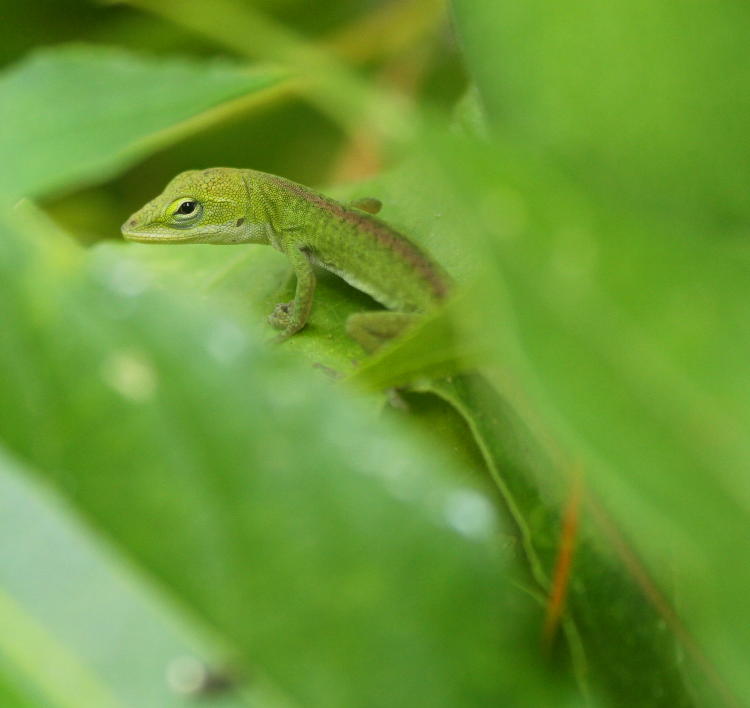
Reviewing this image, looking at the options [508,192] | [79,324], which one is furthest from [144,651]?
[508,192]

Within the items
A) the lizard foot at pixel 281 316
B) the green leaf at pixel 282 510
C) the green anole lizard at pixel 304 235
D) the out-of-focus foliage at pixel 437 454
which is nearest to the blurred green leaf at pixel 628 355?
the out-of-focus foliage at pixel 437 454

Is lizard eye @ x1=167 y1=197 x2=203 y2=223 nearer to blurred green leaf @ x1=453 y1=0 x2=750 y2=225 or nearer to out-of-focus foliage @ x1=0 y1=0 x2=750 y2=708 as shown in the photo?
out-of-focus foliage @ x1=0 y1=0 x2=750 y2=708

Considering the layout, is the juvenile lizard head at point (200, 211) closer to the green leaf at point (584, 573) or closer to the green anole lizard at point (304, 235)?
the green anole lizard at point (304, 235)

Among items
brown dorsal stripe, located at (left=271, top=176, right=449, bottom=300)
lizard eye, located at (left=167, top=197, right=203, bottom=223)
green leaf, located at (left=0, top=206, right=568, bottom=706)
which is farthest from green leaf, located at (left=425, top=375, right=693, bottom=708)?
lizard eye, located at (left=167, top=197, right=203, bottom=223)

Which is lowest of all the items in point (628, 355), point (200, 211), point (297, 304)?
point (200, 211)

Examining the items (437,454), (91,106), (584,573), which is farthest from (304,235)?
(437,454)

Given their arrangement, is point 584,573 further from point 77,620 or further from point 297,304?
point 297,304

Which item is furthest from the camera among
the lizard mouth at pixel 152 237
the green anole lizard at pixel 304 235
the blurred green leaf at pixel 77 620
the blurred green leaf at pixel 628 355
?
the lizard mouth at pixel 152 237
